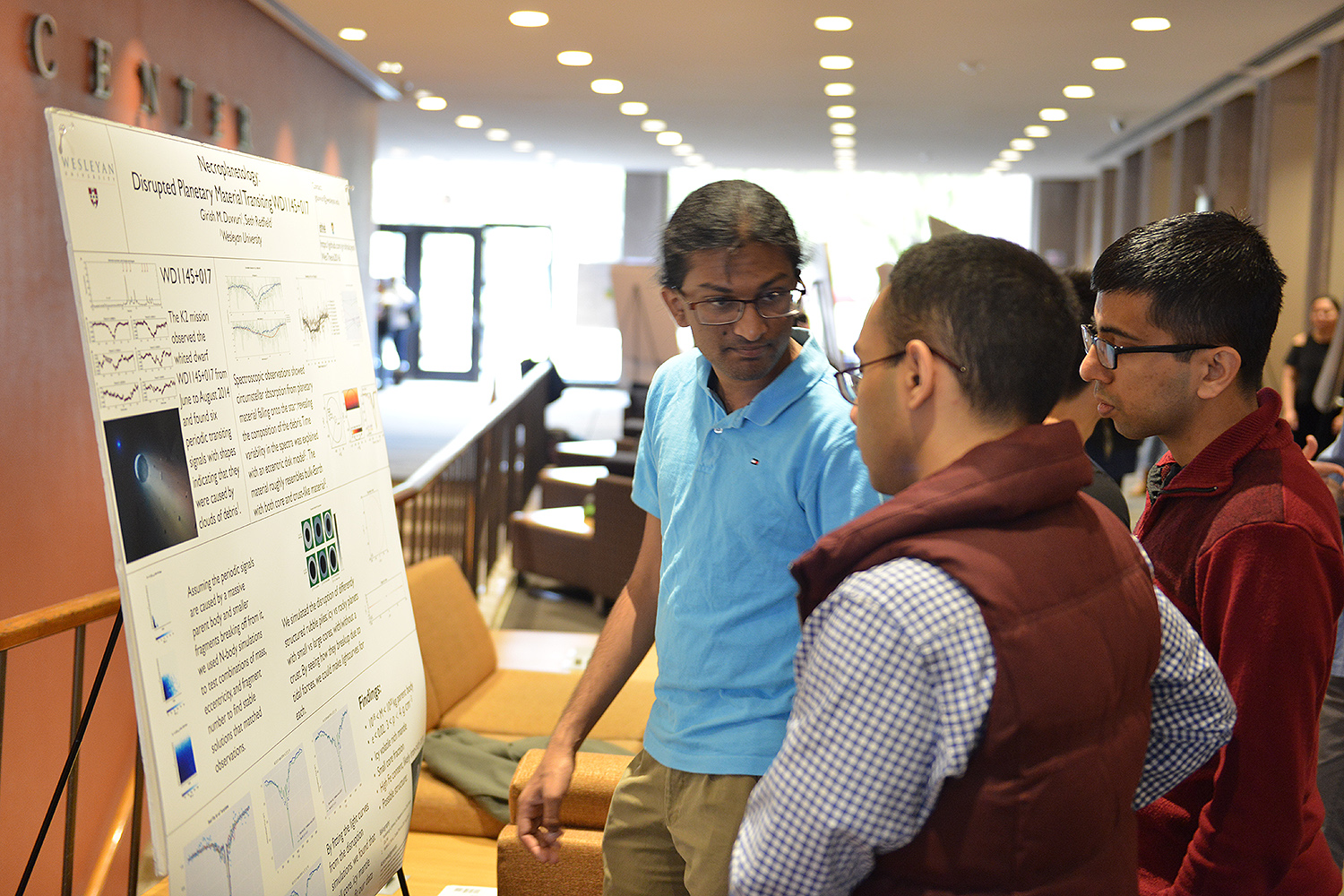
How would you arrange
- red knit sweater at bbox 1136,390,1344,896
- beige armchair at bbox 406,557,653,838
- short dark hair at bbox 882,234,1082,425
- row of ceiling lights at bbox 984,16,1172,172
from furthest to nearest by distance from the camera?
row of ceiling lights at bbox 984,16,1172,172 → beige armchair at bbox 406,557,653,838 → red knit sweater at bbox 1136,390,1344,896 → short dark hair at bbox 882,234,1082,425

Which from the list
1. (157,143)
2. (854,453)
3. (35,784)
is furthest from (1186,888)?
(35,784)

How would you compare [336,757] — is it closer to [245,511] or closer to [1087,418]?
[245,511]

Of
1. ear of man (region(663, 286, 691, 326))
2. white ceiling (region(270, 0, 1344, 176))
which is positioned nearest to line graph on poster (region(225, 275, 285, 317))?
ear of man (region(663, 286, 691, 326))

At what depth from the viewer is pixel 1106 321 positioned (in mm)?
1478

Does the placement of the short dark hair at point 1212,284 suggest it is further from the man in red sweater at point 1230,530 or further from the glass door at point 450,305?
the glass door at point 450,305

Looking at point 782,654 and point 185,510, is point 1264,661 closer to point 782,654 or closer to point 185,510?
point 782,654

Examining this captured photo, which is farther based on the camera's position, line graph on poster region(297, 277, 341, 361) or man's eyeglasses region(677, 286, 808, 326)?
line graph on poster region(297, 277, 341, 361)

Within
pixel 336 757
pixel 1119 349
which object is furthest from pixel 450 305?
pixel 1119 349

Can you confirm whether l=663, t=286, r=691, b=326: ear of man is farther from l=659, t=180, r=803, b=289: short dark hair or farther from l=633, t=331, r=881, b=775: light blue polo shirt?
l=633, t=331, r=881, b=775: light blue polo shirt

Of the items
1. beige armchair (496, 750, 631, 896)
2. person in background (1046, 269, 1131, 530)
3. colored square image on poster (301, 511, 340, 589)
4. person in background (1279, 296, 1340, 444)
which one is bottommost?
beige armchair (496, 750, 631, 896)

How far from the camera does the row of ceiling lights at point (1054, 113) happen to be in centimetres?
616

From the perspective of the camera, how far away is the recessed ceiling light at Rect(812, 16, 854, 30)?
6.11 m

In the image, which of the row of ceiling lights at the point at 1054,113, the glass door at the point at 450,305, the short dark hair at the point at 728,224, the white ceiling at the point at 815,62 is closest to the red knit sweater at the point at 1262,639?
the short dark hair at the point at 728,224

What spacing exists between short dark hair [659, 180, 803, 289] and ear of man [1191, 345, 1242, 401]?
61 cm
